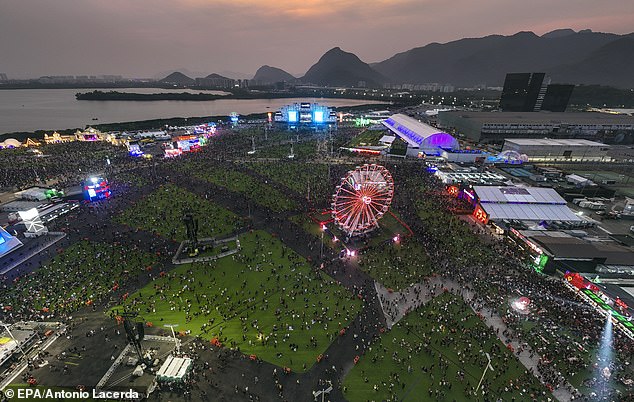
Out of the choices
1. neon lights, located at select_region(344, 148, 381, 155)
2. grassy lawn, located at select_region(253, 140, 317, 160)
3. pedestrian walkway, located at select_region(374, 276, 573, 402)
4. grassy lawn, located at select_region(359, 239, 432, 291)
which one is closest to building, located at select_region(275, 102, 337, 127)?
grassy lawn, located at select_region(253, 140, 317, 160)

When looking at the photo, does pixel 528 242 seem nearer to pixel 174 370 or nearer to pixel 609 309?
pixel 609 309

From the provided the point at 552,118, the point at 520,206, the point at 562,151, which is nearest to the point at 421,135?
the point at 562,151

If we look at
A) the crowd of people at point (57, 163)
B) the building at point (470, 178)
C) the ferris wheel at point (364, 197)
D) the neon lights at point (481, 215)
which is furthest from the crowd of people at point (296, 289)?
the crowd of people at point (57, 163)

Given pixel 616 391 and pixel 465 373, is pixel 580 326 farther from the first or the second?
pixel 465 373

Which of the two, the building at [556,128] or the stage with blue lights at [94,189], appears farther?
the building at [556,128]

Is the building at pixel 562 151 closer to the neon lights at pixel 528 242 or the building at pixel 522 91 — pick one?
the neon lights at pixel 528 242

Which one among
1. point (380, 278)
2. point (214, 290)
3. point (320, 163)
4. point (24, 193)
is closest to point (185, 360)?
point (214, 290)
